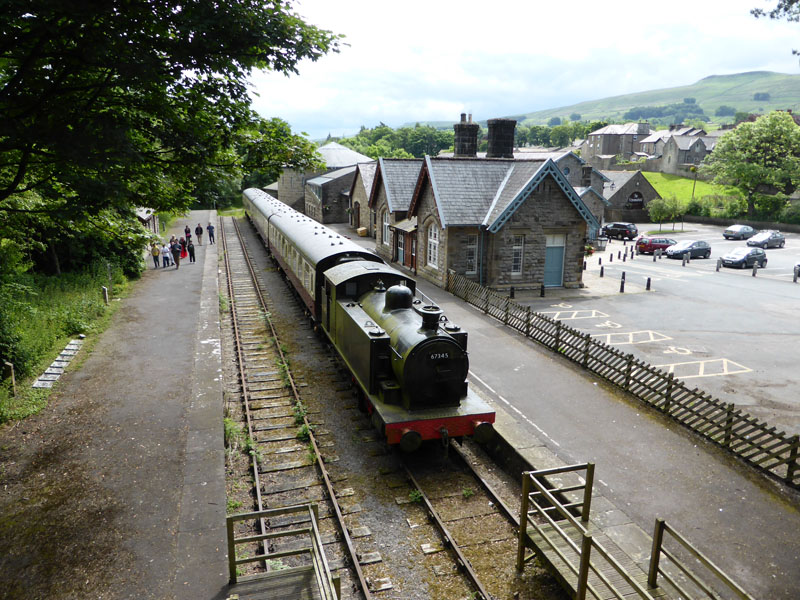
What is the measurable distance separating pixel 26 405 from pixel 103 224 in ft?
14.6

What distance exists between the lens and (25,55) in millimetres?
8016

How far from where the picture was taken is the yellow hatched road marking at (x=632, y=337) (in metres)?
18.3

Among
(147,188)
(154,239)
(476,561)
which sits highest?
(147,188)

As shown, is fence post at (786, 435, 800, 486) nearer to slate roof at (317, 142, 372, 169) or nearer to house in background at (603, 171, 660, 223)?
slate roof at (317, 142, 372, 169)

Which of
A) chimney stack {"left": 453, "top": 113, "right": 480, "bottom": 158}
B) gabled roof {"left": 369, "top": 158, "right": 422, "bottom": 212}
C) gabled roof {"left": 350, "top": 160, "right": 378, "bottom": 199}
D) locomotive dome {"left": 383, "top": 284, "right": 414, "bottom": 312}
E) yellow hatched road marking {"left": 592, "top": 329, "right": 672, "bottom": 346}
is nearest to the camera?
locomotive dome {"left": 383, "top": 284, "right": 414, "bottom": 312}

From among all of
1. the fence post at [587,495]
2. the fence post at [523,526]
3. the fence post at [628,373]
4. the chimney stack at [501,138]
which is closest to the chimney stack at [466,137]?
the chimney stack at [501,138]

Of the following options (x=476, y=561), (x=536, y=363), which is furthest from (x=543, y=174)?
(x=476, y=561)

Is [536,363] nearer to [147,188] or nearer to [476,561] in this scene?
[476,561]

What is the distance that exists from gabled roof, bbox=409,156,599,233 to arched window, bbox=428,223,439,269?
1.60m

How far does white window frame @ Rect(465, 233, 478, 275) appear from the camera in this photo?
85.2 ft

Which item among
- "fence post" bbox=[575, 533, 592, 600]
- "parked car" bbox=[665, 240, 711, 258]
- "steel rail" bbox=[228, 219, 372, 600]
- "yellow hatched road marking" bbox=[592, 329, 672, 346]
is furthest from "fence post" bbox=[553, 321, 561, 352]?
"parked car" bbox=[665, 240, 711, 258]

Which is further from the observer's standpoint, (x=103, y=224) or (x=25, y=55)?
(x=103, y=224)

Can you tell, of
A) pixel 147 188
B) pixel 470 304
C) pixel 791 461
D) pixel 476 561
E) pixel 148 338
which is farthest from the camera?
pixel 470 304

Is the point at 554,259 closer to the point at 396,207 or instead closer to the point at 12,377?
the point at 396,207
